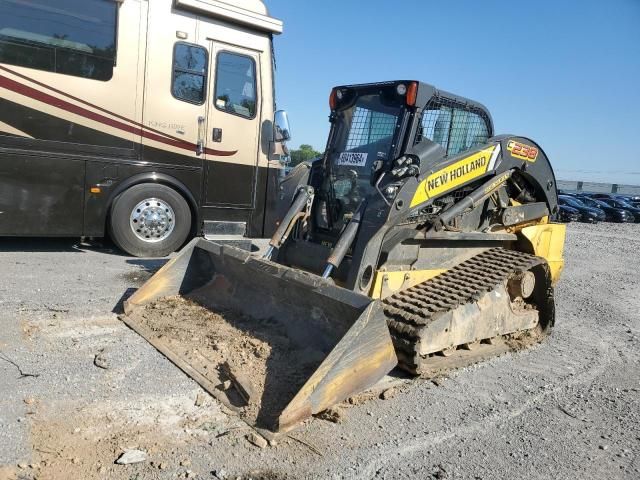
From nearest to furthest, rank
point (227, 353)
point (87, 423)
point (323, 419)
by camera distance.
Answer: point (87, 423), point (323, 419), point (227, 353)

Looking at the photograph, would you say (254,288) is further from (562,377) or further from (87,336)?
(562,377)

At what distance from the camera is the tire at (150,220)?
763 centimetres

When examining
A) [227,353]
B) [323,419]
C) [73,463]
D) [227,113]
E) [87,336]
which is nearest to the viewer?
[73,463]

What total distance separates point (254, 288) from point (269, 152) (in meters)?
3.91

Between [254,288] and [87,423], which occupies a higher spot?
[254,288]

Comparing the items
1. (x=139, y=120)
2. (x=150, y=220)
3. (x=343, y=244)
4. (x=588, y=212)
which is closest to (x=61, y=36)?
(x=139, y=120)

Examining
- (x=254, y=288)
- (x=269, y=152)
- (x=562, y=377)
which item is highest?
(x=269, y=152)

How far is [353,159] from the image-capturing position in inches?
217

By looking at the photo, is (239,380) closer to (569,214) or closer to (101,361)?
(101,361)

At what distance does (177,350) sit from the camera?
4.35 metres

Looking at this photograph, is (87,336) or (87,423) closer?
(87,423)

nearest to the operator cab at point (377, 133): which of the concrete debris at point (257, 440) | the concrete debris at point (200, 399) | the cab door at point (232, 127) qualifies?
the concrete debris at point (200, 399)

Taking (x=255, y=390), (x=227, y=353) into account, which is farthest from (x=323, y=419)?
Result: (x=227, y=353)

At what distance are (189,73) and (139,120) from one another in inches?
38.3
